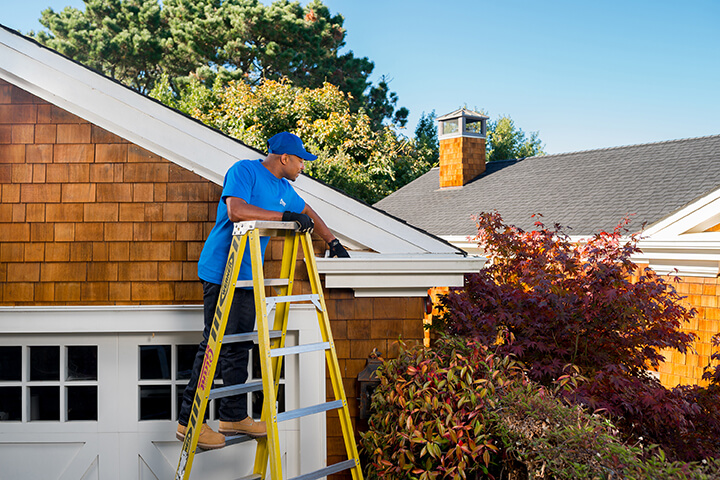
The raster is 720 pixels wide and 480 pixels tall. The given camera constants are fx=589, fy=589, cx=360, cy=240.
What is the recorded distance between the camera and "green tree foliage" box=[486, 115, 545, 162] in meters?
36.1

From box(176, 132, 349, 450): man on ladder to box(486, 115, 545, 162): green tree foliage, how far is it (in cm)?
3221

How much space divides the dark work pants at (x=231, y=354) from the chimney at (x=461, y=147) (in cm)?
1343

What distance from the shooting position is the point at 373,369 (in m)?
4.30

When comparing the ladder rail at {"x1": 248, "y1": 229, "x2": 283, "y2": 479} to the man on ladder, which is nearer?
the ladder rail at {"x1": 248, "y1": 229, "x2": 283, "y2": 479}

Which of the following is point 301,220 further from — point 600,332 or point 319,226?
point 600,332

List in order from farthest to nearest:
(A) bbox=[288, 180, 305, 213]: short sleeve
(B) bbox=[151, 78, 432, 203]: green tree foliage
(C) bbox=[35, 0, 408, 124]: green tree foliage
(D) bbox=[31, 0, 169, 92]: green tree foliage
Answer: (D) bbox=[31, 0, 169, 92]: green tree foliage
(C) bbox=[35, 0, 408, 124]: green tree foliage
(B) bbox=[151, 78, 432, 203]: green tree foliage
(A) bbox=[288, 180, 305, 213]: short sleeve

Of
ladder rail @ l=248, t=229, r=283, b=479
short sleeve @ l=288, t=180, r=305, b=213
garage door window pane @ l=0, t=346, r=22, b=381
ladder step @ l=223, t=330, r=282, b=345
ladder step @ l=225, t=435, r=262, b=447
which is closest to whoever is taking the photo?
ladder rail @ l=248, t=229, r=283, b=479

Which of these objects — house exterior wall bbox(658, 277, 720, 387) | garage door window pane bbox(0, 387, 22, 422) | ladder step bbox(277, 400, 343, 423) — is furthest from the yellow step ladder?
house exterior wall bbox(658, 277, 720, 387)

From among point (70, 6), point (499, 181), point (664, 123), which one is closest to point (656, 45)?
point (664, 123)

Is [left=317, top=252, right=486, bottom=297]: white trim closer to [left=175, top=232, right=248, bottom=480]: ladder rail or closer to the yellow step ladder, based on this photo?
the yellow step ladder

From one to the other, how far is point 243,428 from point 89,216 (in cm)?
194

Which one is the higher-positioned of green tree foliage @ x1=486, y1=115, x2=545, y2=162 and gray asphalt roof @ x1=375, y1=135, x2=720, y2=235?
green tree foliage @ x1=486, y1=115, x2=545, y2=162

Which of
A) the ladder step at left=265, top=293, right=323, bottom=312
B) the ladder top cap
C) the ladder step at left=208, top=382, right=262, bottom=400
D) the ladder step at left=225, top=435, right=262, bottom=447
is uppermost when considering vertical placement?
the ladder top cap

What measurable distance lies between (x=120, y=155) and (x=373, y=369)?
7.92ft
